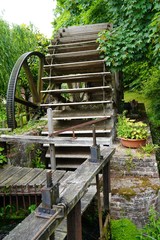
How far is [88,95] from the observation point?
6.96 meters

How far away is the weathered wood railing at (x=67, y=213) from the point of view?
0.98m

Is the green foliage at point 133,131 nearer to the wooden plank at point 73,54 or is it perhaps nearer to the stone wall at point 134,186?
the stone wall at point 134,186

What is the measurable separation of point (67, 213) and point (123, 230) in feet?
6.29

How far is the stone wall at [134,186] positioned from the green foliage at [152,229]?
7 centimetres

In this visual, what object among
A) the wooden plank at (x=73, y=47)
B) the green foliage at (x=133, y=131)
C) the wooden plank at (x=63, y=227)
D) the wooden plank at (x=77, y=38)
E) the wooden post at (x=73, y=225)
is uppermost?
the wooden plank at (x=77, y=38)

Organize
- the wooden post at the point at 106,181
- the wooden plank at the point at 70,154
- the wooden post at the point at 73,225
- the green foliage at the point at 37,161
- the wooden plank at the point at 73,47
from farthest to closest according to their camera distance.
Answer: the wooden plank at the point at 73,47 → the wooden plank at the point at 70,154 → the green foliage at the point at 37,161 → the wooden post at the point at 106,181 → the wooden post at the point at 73,225

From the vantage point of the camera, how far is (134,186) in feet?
10.2

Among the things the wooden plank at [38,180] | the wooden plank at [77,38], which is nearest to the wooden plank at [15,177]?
the wooden plank at [38,180]

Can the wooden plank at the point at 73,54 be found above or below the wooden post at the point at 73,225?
above

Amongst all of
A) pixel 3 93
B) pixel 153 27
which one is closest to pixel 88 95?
pixel 3 93

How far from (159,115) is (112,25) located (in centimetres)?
293

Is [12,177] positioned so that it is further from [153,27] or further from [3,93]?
[3,93]

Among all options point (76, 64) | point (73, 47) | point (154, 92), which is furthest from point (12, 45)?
point (154, 92)

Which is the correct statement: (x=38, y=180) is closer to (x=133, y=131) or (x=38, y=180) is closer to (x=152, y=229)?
(x=152, y=229)
